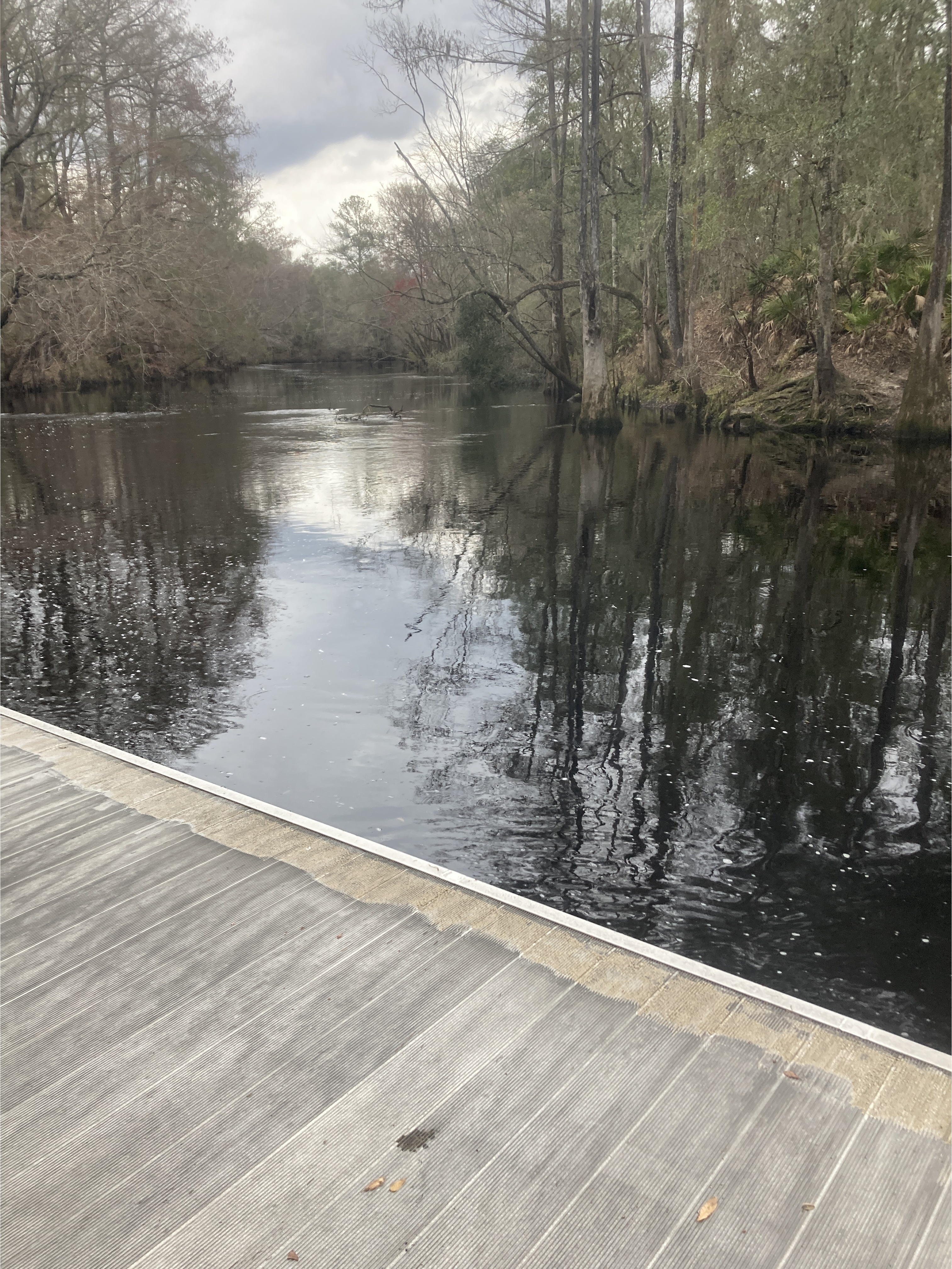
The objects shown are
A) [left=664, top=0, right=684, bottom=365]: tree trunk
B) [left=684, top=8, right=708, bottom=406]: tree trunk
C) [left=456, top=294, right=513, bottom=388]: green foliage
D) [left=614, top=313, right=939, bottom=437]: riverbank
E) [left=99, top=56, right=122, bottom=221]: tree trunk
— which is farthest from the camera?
[left=456, top=294, right=513, bottom=388]: green foliage

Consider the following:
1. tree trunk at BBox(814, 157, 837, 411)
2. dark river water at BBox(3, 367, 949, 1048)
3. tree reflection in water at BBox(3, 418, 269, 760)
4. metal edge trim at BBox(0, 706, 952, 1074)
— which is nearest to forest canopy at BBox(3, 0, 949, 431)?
tree trunk at BBox(814, 157, 837, 411)

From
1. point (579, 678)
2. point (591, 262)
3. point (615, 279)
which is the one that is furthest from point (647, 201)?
point (579, 678)

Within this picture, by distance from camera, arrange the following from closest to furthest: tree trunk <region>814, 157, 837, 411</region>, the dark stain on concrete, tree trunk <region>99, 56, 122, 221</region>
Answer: the dark stain on concrete < tree trunk <region>814, 157, 837, 411</region> < tree trunk <region>99, 56, 122, 221</region>

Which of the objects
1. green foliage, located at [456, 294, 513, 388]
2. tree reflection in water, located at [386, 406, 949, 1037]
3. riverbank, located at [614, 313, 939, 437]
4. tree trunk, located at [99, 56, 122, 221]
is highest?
tree trunk, located at [99, 56, 122, 221]

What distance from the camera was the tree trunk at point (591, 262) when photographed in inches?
828

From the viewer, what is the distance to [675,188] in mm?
22953

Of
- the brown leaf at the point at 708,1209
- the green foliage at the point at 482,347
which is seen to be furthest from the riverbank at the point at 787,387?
the brown leaf at the point at 708,1209

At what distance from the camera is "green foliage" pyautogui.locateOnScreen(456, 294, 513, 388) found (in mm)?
35844

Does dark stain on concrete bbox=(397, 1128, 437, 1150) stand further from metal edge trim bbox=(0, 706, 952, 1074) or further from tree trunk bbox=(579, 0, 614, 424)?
tree trunk bbox=(579, 0, 614, 424)

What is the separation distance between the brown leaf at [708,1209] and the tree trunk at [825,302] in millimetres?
18588

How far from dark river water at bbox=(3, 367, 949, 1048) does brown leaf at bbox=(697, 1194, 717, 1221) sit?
1.48 metres

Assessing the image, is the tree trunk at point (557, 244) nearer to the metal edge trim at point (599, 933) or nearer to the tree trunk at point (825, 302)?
the tree trunk at point (825, 302)

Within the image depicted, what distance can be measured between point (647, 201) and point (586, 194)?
453 cm

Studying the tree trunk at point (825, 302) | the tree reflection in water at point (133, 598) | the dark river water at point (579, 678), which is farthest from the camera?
the tree trunk at point (825, 302)
